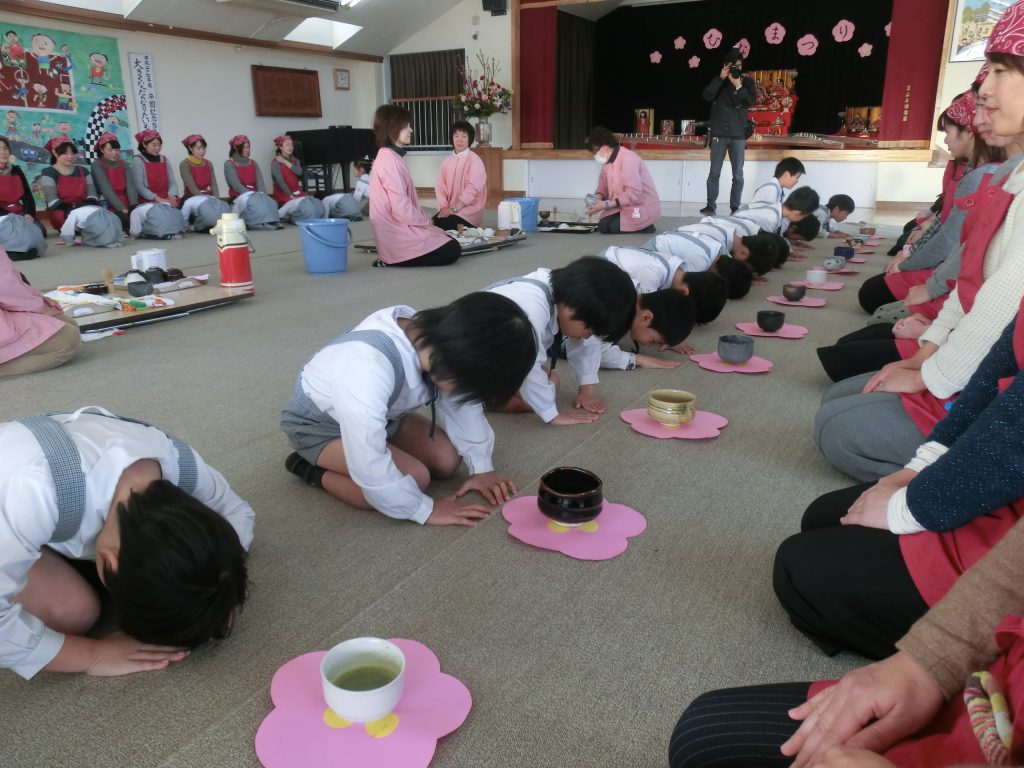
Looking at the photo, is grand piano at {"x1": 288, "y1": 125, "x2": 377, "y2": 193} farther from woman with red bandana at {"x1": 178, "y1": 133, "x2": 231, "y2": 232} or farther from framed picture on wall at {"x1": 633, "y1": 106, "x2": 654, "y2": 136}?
framed picture on wall at {"x1": 633, "y1": 106, "x2": 654, "y2": 136}

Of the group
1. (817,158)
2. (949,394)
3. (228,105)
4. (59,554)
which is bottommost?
Result: (59,554)

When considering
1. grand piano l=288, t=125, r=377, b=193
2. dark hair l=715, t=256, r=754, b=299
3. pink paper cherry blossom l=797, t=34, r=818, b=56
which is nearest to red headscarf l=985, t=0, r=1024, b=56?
dark hair l=715, t=256, r=754, b=299

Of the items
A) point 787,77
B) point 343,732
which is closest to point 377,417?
point 343,732

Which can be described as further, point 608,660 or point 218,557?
point 608,660

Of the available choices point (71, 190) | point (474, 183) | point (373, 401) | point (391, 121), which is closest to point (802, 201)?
point (474, 183)

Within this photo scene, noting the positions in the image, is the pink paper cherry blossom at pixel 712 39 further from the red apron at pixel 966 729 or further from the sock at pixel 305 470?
the red apron at pixel 966 729

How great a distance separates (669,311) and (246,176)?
21.5ft

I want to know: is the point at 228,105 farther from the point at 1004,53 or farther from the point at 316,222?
the point at 1004,53

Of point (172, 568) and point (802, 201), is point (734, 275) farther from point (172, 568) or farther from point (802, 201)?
point (172, 568)

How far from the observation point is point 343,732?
1007mm

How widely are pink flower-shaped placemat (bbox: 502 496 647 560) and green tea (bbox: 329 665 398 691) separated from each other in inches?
21.0

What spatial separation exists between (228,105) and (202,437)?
778 cm

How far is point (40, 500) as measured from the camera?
104 cm

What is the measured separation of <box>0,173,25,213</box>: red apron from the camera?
584 cm
